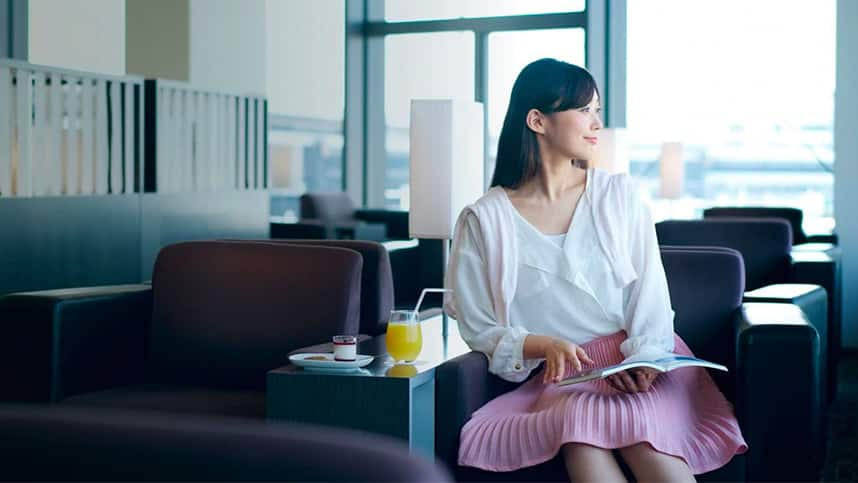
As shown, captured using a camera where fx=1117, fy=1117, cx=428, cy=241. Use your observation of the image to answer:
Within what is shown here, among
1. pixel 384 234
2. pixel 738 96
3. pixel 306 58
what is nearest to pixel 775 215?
pixel 738 96

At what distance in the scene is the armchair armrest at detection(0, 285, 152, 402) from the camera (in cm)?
267

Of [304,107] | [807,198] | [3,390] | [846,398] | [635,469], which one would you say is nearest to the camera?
[635,469]

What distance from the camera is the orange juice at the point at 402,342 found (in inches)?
91.6

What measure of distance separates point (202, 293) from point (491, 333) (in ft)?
2.72

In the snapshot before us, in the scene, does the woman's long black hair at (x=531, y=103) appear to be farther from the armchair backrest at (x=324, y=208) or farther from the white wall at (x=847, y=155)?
the armchair backrest at (x=324, y=208)

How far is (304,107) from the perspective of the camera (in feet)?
29.1

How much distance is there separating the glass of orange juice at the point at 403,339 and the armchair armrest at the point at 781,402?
0.72 metres

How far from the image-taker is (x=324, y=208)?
8078 mm

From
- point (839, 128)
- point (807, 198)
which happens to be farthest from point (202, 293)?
point (807, 198)

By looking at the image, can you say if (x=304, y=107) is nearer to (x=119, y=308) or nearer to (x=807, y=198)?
(x=807, y=198)

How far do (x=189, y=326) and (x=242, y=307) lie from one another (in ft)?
0.50

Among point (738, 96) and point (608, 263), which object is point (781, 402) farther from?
point (738, 96)

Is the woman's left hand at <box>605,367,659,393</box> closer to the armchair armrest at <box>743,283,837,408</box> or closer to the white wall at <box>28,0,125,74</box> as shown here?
the armchair armrest at <box>743,283,837,408</box>

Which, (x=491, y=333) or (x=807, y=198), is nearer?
(x=491, y=333)
